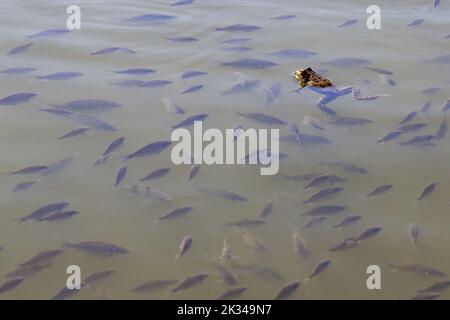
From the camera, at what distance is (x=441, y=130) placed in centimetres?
650

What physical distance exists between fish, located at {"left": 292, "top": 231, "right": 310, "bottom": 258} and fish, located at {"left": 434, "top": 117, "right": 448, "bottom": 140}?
2274mm

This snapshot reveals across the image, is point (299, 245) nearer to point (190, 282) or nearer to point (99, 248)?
point (190, 282)

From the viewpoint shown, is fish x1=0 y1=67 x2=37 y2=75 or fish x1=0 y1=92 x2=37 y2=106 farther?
fish x1=0 y1=67 x2=37 y2=75

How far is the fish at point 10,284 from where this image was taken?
4.66m

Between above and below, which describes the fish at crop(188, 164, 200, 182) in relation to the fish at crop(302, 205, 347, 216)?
above

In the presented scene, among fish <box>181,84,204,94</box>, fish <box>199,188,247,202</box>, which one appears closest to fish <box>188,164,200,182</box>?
fish <box>199,188,247,202</box>

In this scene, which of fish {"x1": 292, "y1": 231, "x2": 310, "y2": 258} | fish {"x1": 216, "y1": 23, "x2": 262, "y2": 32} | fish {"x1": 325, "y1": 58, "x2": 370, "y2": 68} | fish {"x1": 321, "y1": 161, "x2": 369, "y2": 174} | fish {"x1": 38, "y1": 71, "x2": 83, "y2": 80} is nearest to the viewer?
fish {"x1": 292, "y1": 231, "x2": 310, "y2": 258}

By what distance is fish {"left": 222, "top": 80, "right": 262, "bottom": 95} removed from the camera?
7242 mm

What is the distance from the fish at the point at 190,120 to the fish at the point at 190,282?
7.26 feet

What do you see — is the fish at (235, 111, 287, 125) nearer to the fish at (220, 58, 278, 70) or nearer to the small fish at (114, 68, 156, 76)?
the fish at (220, 58, 278, 70)

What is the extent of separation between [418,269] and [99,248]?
9.06 feet

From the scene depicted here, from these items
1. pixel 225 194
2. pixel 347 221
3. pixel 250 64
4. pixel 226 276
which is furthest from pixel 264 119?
pixel 226 276

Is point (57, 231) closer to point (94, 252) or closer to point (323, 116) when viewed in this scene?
point (94, 252)

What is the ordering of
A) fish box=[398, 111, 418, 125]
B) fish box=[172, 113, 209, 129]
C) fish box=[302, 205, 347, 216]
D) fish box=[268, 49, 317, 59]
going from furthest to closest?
fish box=[268, 49, 317, 59], fish box=[398, 111, 418, 125], fish box=[172, 113, 209, 129], fish box=[302, 205, 347, 216]
